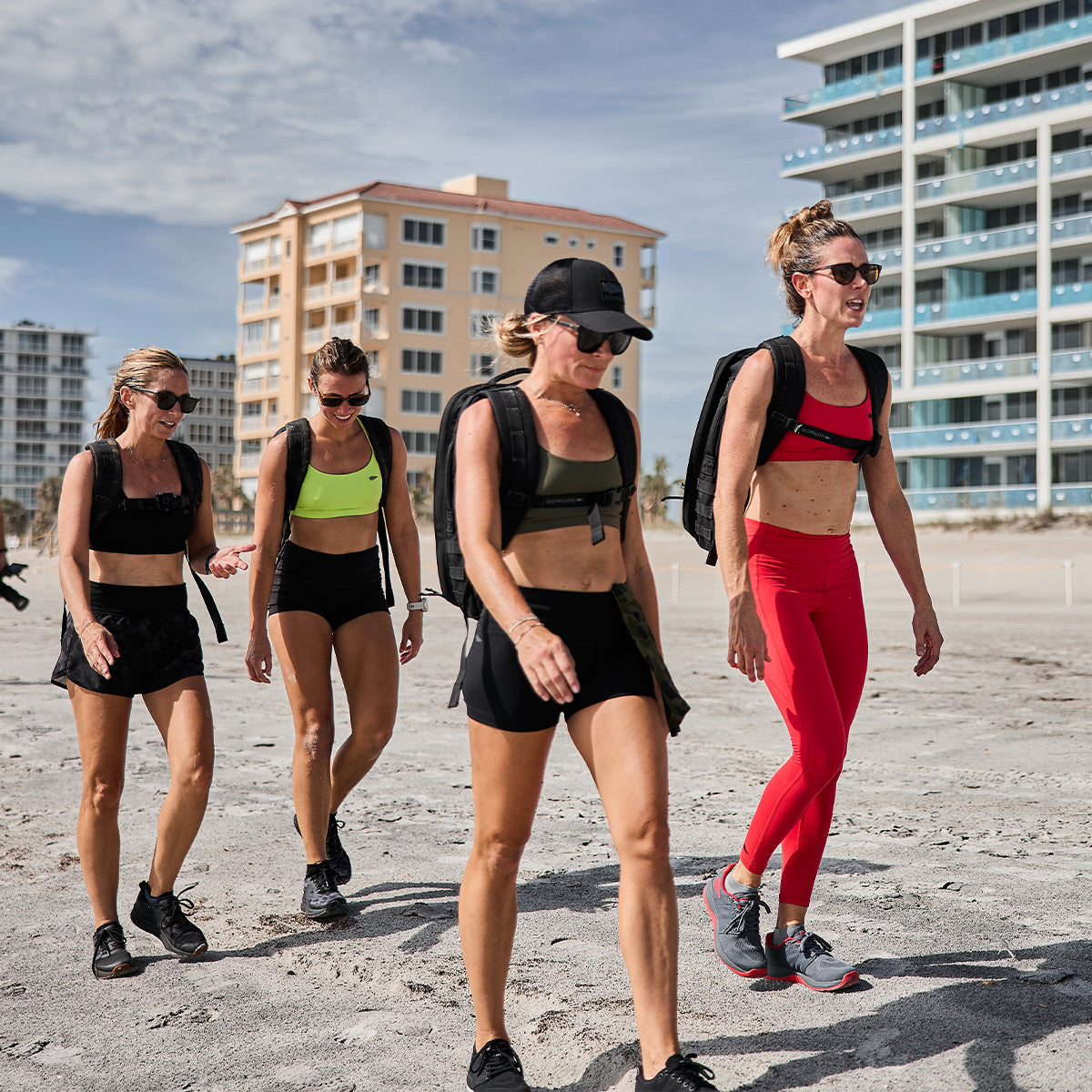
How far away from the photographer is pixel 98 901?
4.56 meters

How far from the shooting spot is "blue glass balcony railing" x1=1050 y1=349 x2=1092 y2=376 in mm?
47719

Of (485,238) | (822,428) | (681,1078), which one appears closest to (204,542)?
(822,428)

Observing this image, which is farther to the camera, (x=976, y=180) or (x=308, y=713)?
(x=976, y=180)

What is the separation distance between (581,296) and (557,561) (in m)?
0.69

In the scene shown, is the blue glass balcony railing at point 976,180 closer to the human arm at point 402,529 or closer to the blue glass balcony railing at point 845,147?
the blue glass balcony railing at point 845,147

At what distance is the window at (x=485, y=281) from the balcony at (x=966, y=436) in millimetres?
25523

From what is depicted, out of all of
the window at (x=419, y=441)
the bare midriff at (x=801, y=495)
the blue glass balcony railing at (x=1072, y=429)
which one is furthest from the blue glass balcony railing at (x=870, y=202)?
the bare midriff at (x=801, y=495)

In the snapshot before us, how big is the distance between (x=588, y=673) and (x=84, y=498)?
203cm

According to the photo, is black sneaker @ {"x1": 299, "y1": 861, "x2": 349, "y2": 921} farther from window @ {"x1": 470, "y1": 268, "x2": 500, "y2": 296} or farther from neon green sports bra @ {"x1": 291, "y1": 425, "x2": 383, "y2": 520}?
window @ {"x1": 470, "y1": 268, "x2": 500, "y2": 296}

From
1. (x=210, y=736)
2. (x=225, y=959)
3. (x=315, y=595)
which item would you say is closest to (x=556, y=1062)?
(x=225, y=959)

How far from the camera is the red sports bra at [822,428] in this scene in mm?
4262

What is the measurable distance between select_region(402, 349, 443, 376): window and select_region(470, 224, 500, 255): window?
599 centimetres

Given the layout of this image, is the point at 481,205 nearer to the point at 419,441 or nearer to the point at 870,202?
the point at 419,441

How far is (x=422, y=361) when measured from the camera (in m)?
69.6
